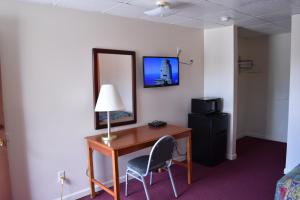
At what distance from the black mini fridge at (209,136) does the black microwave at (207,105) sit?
64 millimetres

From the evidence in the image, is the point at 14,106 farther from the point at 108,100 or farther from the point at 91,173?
the point at 91,173

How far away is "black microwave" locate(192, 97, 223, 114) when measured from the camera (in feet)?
12.3

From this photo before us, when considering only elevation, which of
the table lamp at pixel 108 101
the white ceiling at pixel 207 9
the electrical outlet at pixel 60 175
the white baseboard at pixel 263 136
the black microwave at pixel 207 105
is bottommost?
the white baseboard at pixel 263 136

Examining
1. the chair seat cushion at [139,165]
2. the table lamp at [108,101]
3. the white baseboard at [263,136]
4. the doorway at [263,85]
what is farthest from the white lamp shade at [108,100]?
the white baseboard at [263,136]

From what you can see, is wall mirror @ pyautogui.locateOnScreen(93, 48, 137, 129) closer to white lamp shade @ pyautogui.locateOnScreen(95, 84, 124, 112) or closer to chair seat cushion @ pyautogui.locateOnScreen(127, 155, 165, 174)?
white lamp shade @ pyautogui.locateOnScreen(95, 84, 124, 112)

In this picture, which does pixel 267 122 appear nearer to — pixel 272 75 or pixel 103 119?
pixel 272 75

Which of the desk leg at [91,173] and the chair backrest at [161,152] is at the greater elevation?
the chair backrest at [161,152]

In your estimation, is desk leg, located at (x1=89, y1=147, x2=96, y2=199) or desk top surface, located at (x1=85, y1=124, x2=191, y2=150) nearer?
desk top surface, located at (x1=85, y1=124, x2=191, y2=150)

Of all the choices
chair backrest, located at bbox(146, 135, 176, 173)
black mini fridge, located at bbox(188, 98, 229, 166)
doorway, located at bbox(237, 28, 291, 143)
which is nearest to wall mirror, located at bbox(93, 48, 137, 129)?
chair backrest, located at bbox(146, 135, 176, 173)

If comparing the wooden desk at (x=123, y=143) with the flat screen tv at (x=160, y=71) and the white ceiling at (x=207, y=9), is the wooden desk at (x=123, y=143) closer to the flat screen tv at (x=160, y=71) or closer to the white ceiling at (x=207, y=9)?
the flat screen tv at (x=160, y=71)

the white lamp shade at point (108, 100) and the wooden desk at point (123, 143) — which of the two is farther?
the white lamp shade at point (108, 100)

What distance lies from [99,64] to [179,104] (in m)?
1.56

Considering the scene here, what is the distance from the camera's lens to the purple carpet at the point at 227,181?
2.83 meters

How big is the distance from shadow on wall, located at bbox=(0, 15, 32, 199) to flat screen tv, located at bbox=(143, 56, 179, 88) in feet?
5.06
